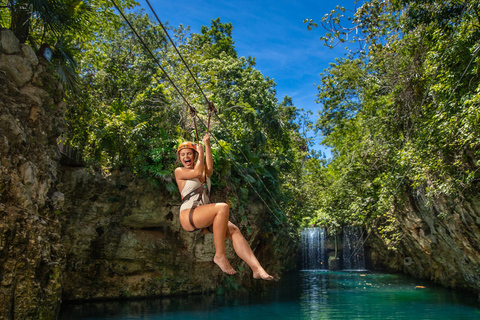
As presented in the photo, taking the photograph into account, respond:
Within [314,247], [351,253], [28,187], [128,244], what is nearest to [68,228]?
[128,244]

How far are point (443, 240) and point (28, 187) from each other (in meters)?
14.2

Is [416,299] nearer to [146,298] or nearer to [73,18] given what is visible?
[146,298]

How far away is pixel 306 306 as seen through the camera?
43.4 feet

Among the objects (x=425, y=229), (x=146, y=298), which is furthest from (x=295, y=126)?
(x=146, y=298)

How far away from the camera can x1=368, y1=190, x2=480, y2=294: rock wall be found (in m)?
11.1

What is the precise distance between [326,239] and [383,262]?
14.3 ft

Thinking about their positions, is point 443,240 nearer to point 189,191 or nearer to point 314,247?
point 189,191

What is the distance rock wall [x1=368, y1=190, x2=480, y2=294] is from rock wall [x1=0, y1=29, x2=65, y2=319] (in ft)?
33.4

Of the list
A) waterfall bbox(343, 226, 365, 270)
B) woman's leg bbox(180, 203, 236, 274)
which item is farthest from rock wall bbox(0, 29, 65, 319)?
waterfall bbox(343, 226, 365, 270)

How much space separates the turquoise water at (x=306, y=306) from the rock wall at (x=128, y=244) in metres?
0.76

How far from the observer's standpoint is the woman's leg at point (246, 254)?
415cm

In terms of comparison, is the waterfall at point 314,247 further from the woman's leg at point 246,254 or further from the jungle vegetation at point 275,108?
the woman's leg at point 246,254

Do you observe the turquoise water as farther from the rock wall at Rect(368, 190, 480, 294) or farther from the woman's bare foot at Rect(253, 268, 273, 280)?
the woman's bare foot at Rect(253, 268, 273, 280)

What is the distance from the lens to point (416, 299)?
14.0 metres
